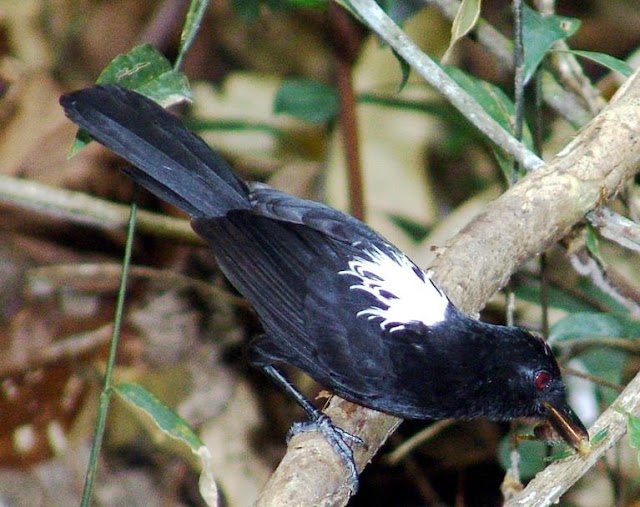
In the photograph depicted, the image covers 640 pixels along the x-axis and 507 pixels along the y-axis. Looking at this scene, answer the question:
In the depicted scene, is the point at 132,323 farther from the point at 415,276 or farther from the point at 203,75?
the point at 415,276

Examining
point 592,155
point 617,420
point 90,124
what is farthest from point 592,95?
point 90,124

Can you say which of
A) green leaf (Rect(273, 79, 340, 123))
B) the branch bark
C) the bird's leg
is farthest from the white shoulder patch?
green leaf (Rect(273, 79, 340, 123))

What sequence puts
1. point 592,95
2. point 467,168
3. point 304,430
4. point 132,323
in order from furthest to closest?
point 467,168
point 132,323
point 592,95
point 304,430

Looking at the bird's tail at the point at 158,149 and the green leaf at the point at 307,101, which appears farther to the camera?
the green leaf at the point at 307,101

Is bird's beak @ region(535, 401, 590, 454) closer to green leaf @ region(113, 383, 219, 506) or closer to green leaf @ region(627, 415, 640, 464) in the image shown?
green leaf @ region(627, 415, 640, 464)

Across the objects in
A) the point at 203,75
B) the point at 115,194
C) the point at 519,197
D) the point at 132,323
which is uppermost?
the point at 519,197

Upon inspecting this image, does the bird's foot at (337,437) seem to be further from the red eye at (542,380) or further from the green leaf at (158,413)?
the red eye at (542,380)

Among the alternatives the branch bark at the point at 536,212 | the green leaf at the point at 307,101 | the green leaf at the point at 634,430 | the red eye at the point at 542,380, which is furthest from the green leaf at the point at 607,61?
the green leaf at the point at 307,101
